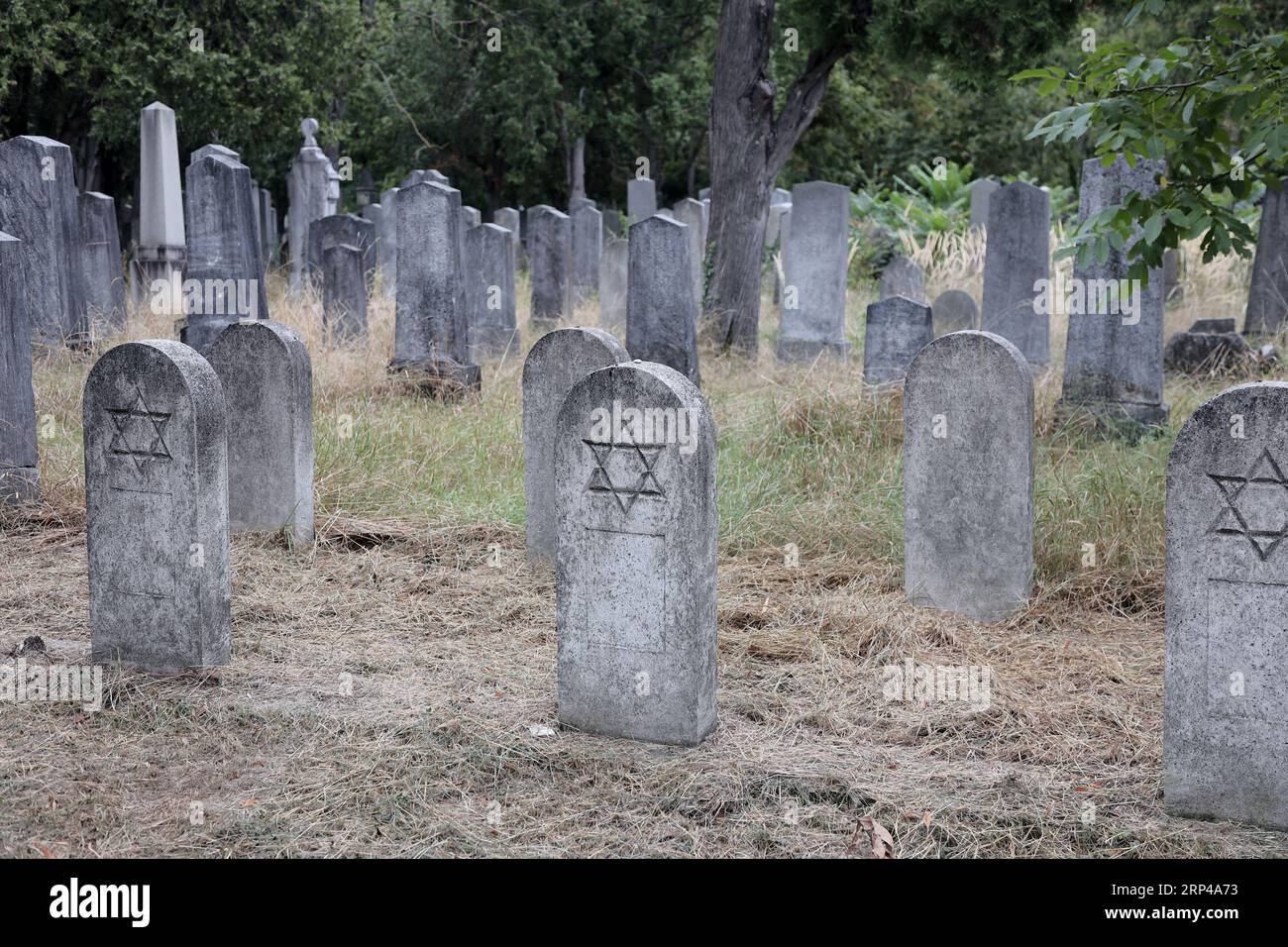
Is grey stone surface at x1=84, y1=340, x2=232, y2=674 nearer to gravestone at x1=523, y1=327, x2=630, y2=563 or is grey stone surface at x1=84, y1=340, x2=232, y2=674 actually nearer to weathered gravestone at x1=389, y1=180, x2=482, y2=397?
gravestone at x1=523, y1=327, x2=630, y2=563

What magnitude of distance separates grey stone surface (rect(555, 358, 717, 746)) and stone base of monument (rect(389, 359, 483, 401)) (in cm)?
533

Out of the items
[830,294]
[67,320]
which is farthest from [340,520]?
[830,294]

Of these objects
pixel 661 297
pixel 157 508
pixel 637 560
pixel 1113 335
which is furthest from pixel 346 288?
pixel 637 560

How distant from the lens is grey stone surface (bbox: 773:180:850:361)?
12.0m

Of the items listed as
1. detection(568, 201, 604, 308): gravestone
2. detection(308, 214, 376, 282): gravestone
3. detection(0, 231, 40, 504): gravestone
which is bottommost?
detection(0, 231, 40, 504): gravestone

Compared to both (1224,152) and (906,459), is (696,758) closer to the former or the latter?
(906,459)

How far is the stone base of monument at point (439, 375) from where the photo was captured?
941cm

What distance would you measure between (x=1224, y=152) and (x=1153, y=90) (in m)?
0.50

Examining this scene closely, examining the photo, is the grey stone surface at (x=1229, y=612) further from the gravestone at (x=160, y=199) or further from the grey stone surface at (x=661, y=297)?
the gravestone at (x=160, y=199)

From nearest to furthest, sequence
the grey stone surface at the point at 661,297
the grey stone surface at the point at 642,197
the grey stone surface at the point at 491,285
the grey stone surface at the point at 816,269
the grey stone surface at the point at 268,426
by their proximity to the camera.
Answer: the grey stone surface at the point at 268,426 → the grey stone surface at the point at 661,297 → the grey stone surface at the point at 816,269 → the grey stone surface at the point at 491,285 → the grey stone surface at the point at 642,197

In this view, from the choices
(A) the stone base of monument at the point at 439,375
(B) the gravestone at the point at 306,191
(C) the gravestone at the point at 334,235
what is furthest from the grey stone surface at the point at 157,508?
(B) the gravestone at the point at 306,191

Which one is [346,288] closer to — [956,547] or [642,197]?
[956,547]

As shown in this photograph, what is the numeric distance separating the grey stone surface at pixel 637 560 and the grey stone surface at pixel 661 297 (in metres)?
5.11

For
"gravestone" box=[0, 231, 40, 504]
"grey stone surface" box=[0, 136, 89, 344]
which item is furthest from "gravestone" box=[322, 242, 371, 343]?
"gravestone" box=[0, 231, 40, 504]
